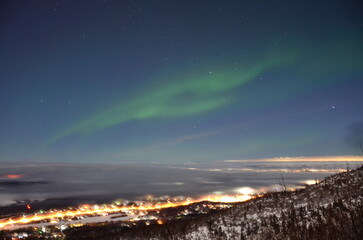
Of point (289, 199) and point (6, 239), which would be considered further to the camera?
point (6, 239)

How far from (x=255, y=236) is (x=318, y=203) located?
27.7 ft

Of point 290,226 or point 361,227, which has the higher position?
point 361,227

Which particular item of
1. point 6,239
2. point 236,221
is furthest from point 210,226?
point 6,239

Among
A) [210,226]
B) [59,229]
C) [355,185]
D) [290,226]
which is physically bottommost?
[59,229]

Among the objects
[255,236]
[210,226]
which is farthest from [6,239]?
[255,236]

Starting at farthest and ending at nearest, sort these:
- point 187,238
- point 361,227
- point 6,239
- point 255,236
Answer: point 6,239 < point 187,238 < point 255,236 < point 361,227

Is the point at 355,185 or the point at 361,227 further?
the point at 355,185

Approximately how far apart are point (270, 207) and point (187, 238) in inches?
459

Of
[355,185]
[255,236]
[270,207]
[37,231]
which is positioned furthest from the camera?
[37,231]

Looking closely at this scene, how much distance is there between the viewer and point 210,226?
87.7 ft

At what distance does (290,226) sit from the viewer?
18.3 m

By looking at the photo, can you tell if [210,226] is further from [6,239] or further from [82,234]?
[6,239]

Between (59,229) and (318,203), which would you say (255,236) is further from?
(59,229)

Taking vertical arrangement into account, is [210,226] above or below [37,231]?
above
